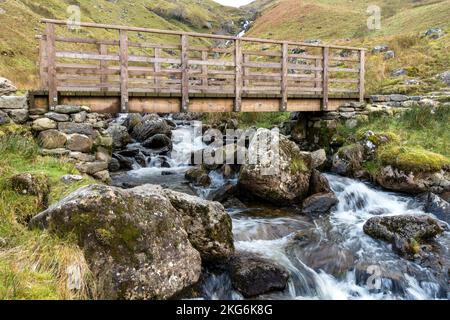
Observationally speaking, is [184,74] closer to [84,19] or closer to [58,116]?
[58,116]

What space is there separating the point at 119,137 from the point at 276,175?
893 centimetres

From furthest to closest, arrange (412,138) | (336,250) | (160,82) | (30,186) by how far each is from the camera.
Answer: (412,138)
(160,82)
(336,250)
(30,186)

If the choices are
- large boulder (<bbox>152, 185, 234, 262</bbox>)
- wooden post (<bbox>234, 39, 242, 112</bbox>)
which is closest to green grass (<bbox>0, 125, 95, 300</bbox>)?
large boulder (<bbox>152, 185, 234, 262</bbox>)

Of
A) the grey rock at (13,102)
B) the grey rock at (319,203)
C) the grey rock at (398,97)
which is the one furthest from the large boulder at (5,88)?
the grey rock at (398,97)

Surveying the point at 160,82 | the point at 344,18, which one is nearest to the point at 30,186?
the point at 160,82

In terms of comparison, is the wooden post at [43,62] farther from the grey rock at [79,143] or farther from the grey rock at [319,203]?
the grey rock at [319,203]

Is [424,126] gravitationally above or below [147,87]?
below

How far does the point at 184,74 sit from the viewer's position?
11078 mm

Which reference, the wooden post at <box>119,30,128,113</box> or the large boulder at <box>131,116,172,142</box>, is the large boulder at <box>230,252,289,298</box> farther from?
the large boulder at <box>131,116,172,142</box>

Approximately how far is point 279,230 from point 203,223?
2742 millimetres

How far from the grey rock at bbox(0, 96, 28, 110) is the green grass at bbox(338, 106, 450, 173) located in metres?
9.81

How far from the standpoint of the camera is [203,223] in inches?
253
